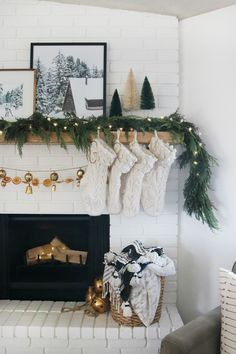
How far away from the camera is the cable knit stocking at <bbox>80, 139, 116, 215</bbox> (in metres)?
2.01

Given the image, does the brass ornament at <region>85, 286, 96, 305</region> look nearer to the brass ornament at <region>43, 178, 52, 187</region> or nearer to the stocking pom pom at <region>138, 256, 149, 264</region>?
the stocking pom pom at <region>138, 256, 149, 264</region>

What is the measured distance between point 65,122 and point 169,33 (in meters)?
0.92

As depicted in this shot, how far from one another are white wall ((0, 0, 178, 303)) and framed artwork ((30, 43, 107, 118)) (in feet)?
0.22

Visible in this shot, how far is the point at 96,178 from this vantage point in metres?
2.04

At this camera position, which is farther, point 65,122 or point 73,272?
point 73,272

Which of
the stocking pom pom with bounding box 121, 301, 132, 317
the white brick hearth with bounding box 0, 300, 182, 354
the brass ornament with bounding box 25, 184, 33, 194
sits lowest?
the white brick hearth with bounding box 0, 300, 182, 354

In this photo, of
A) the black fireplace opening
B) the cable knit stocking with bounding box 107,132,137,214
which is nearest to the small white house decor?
the cable knit stocking with bounding box 107,132,137,214

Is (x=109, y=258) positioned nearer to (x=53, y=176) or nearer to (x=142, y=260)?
(x=142, y=260)

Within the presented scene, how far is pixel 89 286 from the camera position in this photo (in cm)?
229

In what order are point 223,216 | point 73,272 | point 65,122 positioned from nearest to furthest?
point 65,122 < point 223,216 < point 73,272

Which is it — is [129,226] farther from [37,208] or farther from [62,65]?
[62,65]

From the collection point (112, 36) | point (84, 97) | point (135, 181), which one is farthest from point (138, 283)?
point (112, 36)

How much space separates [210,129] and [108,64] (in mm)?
796

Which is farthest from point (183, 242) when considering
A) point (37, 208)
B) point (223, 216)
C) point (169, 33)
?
point (169, 33)
